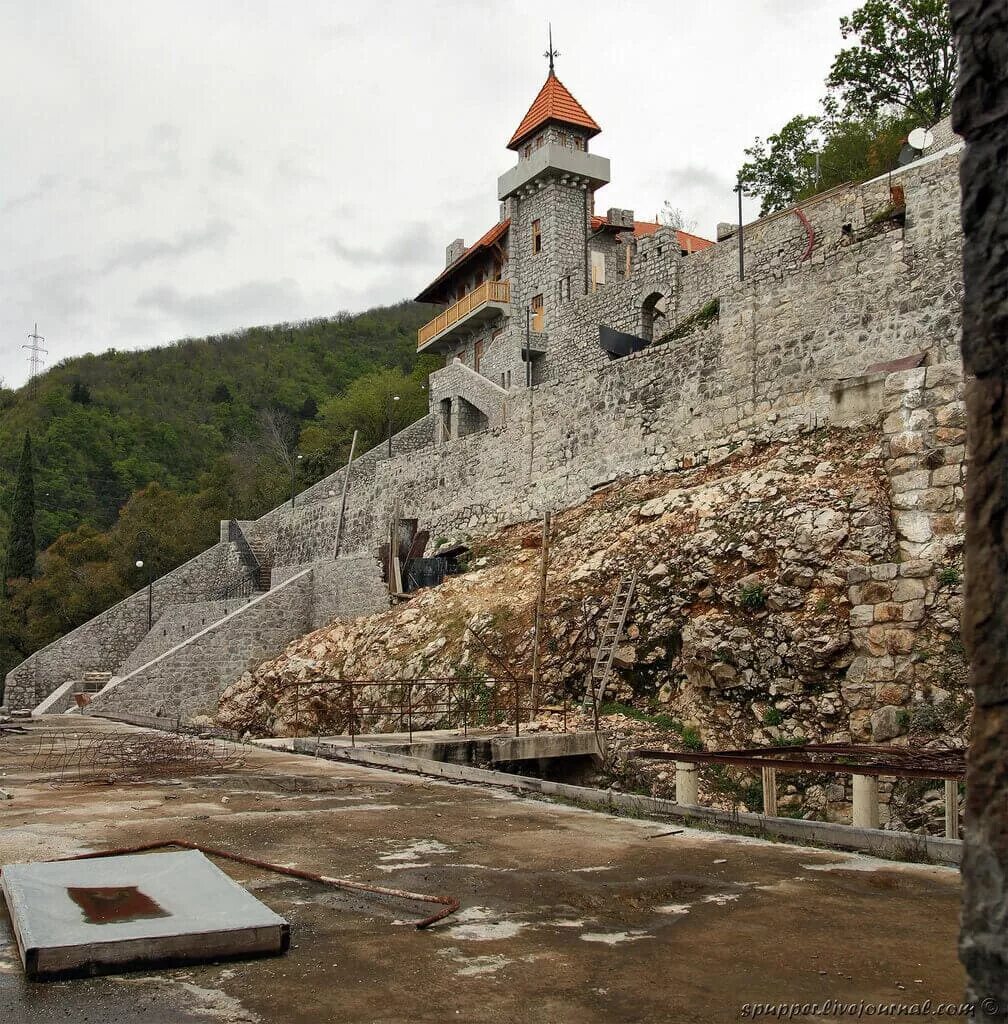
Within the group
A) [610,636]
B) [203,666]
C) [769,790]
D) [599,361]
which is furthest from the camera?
[599,361]

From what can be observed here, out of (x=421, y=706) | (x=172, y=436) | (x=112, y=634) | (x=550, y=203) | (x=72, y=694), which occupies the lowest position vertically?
(x=72, y=694)

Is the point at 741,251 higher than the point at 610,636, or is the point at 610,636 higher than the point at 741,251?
the point at 741,251

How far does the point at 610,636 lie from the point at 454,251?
2753 centimetres

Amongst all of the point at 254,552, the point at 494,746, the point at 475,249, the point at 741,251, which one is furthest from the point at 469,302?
the point at 494,746

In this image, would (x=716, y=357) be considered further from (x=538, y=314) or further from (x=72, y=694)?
(x=72, y=694)

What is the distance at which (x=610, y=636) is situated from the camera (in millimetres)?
14492

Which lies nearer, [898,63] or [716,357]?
[716,357]

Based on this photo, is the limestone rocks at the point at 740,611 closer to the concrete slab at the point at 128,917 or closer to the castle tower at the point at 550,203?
the concrete slab at the point at 128,917

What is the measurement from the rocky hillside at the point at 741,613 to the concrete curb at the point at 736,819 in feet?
9.67

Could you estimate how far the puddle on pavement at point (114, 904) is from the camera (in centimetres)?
396

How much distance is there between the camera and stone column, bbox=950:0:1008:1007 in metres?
1.92

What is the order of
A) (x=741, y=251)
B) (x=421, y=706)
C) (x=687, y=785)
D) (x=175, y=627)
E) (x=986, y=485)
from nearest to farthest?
(x=986, y=485), (x=687, y=785), (x=421, y=706), (x=741, y=251), (x=175, y=627)

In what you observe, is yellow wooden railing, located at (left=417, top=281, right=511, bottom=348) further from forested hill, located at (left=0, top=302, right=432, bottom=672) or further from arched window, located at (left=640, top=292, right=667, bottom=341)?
arched window, located at (left=640, top=292, right=667, bottom=341)

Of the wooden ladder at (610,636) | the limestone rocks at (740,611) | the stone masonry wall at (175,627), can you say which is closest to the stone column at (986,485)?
the limestone rocks at (740,611)
